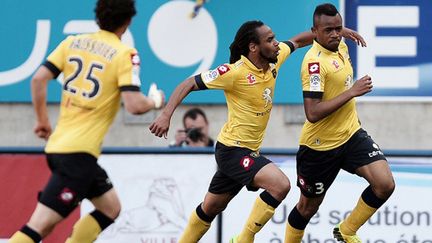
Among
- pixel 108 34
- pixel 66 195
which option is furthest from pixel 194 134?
pixel 66 195

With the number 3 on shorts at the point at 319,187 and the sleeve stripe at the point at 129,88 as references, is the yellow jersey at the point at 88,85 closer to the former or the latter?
the sleeve stripe at the point at 129,88

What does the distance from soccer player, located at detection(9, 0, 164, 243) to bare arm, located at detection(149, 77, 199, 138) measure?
96cm

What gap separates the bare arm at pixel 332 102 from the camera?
10.3 meters

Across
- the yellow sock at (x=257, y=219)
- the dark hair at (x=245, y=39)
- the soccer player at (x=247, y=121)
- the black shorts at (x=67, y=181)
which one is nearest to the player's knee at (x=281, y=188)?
the soccer player at (x=247, y=121)

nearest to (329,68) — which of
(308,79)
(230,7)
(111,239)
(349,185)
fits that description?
(308,79)

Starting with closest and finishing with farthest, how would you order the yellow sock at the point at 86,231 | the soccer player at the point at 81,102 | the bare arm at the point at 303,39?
the soccer player at the point at 81,102
the yellow sock at the point at 86,231
the bare arm at the point at 303,39

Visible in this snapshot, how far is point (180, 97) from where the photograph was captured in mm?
10570

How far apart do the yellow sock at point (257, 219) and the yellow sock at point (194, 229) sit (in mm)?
389

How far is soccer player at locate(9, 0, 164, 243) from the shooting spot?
9094 millimetres

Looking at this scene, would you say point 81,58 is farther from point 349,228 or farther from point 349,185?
point 349,185

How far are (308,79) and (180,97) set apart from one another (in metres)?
1.08

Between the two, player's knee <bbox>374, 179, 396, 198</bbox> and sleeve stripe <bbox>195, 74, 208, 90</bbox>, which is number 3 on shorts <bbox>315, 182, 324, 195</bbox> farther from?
sleeve stripe <bbox>195, 74, 208, 90</bbox>

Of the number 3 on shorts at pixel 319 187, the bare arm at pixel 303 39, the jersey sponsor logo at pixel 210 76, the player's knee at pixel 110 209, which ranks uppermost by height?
the bare arm at pixel 303 39

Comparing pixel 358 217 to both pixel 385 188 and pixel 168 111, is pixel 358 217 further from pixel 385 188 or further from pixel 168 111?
pixel 168 111
